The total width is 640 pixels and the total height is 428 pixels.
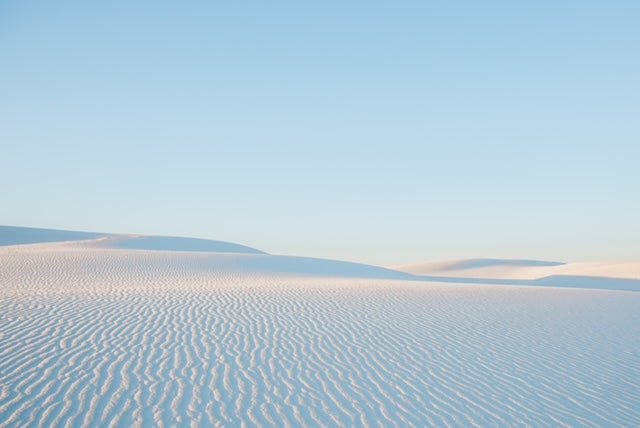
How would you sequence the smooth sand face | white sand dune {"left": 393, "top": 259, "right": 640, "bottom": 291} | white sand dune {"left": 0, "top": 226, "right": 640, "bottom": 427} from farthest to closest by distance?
the smooth sand face → white sand dune {"left": 393, "top": 259, "right": 640, "bottom": 291} → white sand dune {"left": 0, "top": 226, "right": 640, "bottom": 427}

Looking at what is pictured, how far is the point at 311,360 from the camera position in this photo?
301 inches

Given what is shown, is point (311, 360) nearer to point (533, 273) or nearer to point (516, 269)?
point (533, 273)

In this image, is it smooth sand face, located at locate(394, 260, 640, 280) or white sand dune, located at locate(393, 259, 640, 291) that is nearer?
white sand dune, located at locate(393, 259, 640, 291)

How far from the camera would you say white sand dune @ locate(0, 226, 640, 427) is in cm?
563

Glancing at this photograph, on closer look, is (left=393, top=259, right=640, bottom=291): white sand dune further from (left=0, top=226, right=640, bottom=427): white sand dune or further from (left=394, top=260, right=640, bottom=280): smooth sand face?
(left=0, top=226, right=640, bottom=427): white sand dune

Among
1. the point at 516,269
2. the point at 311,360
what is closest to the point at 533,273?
the point at 516,269

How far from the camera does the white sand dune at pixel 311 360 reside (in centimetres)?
563

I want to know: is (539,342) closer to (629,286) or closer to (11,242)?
(629,286)

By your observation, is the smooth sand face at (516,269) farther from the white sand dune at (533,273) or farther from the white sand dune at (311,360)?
the white sand dune at (311,360)

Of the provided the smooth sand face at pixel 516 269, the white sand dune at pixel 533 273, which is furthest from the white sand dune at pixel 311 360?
the smooth sand face at pixel 516 269

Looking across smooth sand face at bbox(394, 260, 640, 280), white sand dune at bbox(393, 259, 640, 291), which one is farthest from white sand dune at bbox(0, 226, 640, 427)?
Answer: smooth sand face at bbox(394, 260, 640, 280)

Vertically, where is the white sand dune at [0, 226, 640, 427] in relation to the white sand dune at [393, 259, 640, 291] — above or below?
below

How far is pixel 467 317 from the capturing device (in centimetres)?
1150

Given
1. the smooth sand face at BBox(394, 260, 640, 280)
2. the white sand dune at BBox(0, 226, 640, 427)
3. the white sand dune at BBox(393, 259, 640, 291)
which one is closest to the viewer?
the white sand dune at BBox(0, 226, 640, 427)
